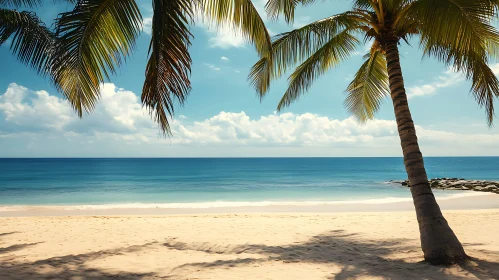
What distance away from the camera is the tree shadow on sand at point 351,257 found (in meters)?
4.93

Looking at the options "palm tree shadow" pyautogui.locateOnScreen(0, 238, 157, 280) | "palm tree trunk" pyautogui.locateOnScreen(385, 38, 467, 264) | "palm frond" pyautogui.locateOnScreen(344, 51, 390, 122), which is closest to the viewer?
"palm tree shadow" pyautogui.locateOnScreen(0, 238, 157, 280)

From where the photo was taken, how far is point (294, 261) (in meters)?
5.83

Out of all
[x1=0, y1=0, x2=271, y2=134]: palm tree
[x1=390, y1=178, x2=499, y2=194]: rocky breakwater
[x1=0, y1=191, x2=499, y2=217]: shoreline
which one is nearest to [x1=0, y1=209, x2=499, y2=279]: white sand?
[x1=0, y1=0, x2=271, y2=134]: palm tree

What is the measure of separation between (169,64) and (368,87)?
7.30 metres

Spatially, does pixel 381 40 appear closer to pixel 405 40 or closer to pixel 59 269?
pixel 405 40

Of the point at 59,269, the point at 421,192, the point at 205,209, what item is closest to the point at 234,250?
the point at 59,269

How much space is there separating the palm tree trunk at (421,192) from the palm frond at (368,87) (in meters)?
2.62

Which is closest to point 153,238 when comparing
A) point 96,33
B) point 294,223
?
point 294,223

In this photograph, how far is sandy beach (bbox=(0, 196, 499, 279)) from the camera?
16.6 ft

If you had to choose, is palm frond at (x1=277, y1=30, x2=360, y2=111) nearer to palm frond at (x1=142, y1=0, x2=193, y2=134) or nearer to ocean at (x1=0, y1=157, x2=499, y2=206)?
palm frond at (x1=142, y1=0, x2=193, y2=134)

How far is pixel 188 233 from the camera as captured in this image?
8.40m

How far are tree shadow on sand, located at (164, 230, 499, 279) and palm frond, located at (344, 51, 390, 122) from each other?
13.3 ft

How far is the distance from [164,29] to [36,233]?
7594mm

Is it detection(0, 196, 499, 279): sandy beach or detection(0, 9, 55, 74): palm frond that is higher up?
detection(0, 9, 55, 74): palm frond
